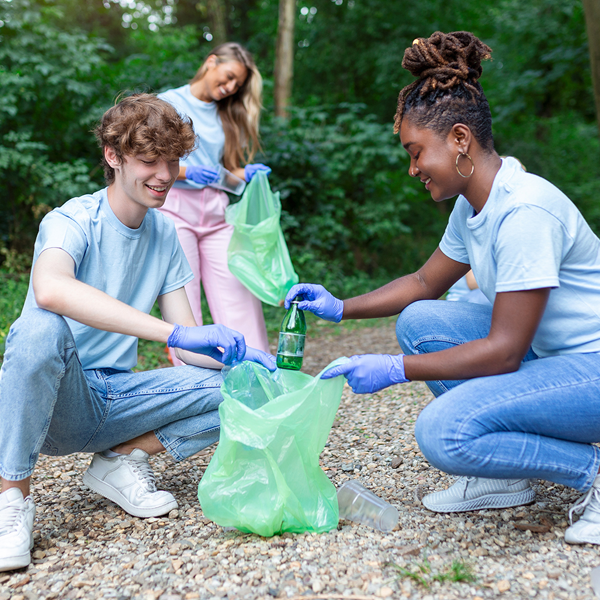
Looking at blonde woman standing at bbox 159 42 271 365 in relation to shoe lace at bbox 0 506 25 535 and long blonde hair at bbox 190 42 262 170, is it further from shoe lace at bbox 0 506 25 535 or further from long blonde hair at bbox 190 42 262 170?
shoe lace at bbox 0 506 25 535

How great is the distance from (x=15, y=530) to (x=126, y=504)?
415 millimetres

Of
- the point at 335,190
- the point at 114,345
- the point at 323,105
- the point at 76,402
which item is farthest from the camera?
the point at 323,105

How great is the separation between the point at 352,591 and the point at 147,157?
1.54 meters

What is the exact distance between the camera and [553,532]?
1.87m

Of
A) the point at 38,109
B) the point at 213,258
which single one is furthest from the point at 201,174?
the point at 38,109

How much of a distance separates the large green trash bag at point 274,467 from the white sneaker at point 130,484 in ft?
1.02

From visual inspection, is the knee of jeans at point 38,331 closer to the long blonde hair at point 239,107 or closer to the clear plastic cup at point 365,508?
the clear plastic cup at point 365,508

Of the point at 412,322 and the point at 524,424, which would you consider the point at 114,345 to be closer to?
the point at 412,322

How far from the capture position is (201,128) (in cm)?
365

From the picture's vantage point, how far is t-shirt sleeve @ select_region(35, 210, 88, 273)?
1.91 metres

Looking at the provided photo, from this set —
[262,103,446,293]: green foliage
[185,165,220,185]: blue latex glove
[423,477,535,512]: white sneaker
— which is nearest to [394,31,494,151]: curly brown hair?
[423,477,535,512]: white sneaker

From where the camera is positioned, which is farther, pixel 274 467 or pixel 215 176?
pixel 215 176

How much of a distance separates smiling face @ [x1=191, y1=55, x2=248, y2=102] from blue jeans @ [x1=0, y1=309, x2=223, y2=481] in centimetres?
212

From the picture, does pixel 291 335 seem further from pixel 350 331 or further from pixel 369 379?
pixel 350 331
